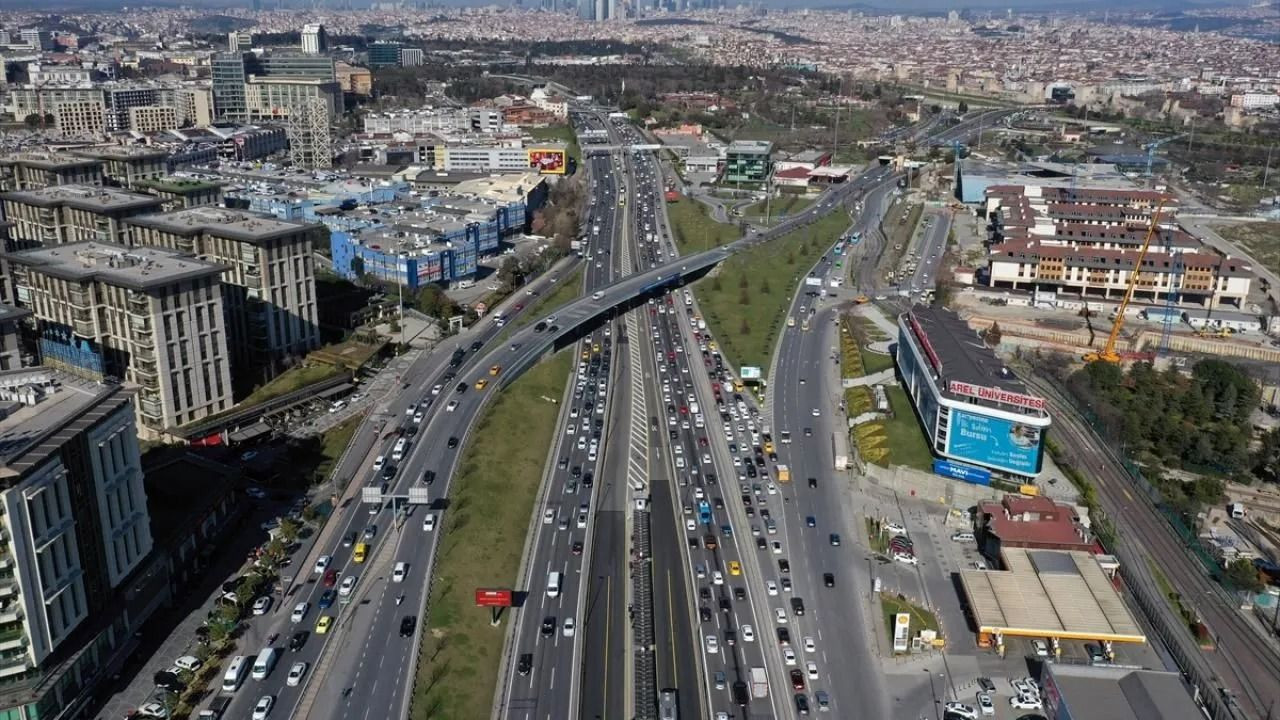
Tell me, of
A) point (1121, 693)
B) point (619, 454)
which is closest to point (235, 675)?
point (619, 454)

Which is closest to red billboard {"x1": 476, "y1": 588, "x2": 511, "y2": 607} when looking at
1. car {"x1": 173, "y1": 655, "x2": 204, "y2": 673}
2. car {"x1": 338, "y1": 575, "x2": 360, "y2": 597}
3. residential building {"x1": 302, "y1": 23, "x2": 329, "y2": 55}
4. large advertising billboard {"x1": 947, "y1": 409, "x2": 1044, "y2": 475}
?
car {"x1": 338, "y1": 575, "x2": 360, "y2": 597}

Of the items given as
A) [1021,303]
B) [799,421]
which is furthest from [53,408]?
[1021,303]

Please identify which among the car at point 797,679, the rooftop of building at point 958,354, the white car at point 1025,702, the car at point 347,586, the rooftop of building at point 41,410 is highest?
the rooftop of building at point 41,410

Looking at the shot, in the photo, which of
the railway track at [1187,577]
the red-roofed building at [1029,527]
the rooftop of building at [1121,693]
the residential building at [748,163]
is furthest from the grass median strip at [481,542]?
the residential building at [748,163]

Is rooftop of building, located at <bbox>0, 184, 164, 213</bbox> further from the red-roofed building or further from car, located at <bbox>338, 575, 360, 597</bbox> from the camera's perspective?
the red-roofed building

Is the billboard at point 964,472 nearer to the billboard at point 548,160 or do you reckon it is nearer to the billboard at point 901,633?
the billboard at point 901,633

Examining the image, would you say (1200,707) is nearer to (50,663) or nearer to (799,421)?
(799,421)
